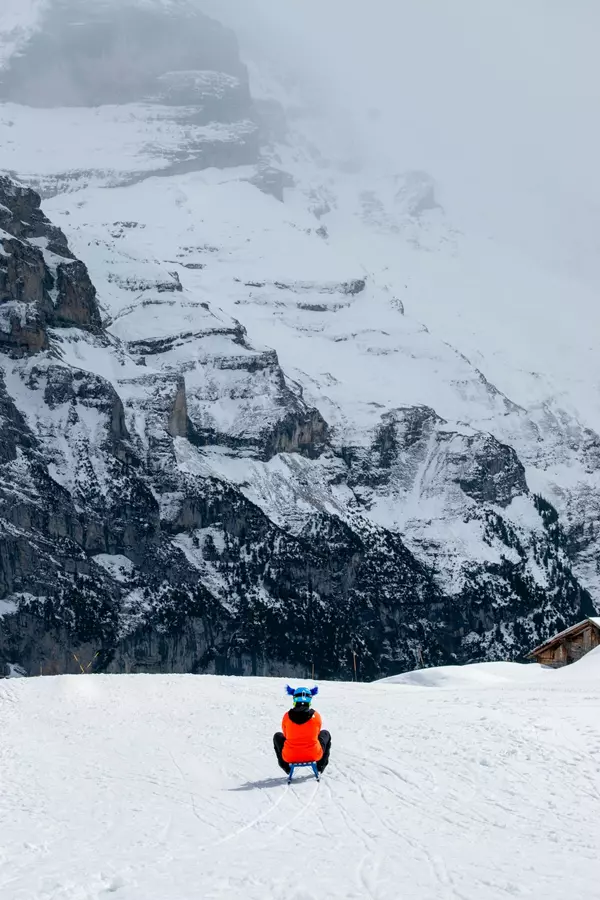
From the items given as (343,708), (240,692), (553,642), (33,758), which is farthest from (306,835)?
(553,642)

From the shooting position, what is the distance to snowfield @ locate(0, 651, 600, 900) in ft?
49.9

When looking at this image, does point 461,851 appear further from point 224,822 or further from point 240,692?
point 240,692

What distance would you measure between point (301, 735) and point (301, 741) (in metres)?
0.14

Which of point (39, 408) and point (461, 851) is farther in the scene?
point (39, 408)

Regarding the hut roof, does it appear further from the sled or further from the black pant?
the sled

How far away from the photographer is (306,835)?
1759 centimetres

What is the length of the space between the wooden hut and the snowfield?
1483 inches

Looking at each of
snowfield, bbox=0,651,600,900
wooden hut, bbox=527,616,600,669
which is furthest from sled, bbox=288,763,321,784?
wooden hut, bbox=527,616,600,669

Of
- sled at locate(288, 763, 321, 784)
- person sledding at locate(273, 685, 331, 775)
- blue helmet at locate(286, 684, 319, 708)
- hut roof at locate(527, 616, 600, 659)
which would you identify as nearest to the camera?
blue helmet at locate(286, 684, 319, 708)

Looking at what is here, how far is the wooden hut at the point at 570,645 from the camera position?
236ft

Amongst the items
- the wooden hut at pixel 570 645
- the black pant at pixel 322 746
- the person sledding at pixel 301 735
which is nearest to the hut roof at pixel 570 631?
the wooden hut at pixel 570 645

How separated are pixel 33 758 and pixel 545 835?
14988 millimetres

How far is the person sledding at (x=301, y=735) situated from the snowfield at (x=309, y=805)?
1.85ft

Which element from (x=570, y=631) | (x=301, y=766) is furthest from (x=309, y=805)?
(x=570, y=631)
